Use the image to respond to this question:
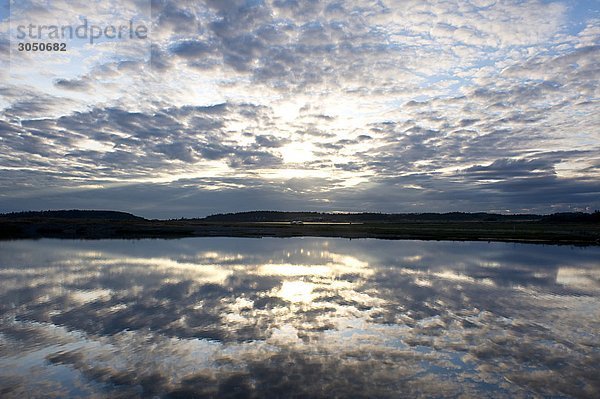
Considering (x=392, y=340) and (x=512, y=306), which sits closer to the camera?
(x=392, y=340)

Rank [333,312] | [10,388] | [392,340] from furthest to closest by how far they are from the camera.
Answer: [333,312], [392,340], [10,388]

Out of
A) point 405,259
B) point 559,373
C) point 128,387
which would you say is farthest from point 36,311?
point 405,259

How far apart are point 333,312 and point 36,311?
40.5 feet

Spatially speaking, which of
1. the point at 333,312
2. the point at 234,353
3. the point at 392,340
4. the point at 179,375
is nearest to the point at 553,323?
the point at 392,340

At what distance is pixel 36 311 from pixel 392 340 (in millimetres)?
14357

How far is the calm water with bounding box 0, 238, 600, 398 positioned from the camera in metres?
10.2

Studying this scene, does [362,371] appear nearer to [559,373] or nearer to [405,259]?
[559,373]

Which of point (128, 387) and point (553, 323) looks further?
point (553, 323)

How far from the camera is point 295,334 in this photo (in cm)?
1430

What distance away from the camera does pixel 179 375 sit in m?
10.6

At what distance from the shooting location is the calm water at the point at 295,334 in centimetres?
1019

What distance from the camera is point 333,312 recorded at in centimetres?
1750

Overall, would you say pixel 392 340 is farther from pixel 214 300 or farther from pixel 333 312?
pixel 214 300

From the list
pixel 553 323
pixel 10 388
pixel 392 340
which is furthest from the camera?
pixel 553 323
